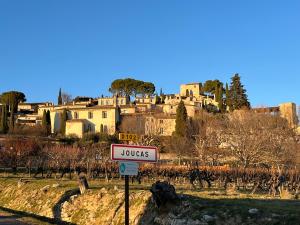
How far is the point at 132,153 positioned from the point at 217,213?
3679 mm

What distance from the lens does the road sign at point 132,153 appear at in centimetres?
986

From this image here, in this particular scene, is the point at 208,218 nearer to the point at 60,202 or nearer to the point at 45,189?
the point at 60,202

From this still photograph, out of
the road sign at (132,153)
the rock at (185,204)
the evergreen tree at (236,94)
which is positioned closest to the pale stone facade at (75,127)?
the evergreen tree at (236,94)

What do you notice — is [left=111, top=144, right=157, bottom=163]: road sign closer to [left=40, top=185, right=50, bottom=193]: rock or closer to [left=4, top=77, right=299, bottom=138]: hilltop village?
[left=40, top=185, right=50, bottom=193]: rock

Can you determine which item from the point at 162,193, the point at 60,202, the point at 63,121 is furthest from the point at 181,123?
the point at 162,193

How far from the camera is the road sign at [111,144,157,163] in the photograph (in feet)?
32.3

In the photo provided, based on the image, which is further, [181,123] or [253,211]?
[181,123]

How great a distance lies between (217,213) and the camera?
40.5ft

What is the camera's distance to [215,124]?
213 ft

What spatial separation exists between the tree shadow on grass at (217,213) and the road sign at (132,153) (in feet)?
10.1

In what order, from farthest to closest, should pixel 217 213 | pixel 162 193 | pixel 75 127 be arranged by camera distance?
pixel 75 127
pixel 162 193
pixel 217 213

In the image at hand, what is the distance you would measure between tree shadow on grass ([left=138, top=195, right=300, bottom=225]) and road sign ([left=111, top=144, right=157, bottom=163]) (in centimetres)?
308

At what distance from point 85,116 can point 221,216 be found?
10483 cm

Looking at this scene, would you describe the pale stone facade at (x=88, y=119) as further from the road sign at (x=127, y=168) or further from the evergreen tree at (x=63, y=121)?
the road sign at (x=127, y=168)
